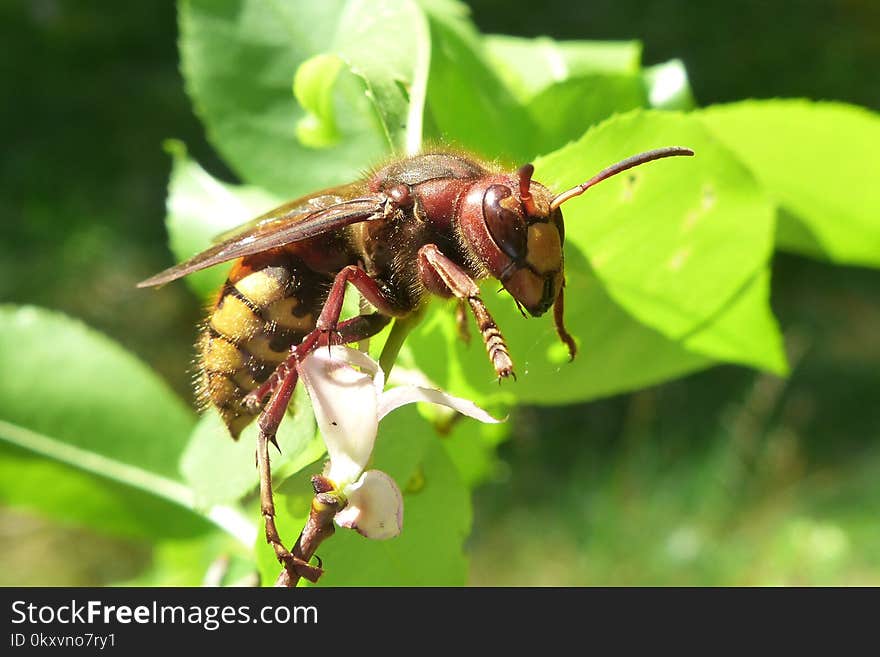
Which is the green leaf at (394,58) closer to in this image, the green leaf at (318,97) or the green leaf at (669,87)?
the green leaf at (318,97)

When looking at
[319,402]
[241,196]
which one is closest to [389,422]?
[319,402]

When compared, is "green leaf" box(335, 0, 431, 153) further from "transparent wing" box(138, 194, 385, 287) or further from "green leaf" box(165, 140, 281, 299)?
"green leaf" box(165, 140, 281, 299)

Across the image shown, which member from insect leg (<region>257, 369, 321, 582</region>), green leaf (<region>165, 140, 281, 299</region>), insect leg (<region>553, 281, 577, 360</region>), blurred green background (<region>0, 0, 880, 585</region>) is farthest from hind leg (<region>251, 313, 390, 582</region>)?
blurred green background (<region>0, 0, 880, 585</region>)

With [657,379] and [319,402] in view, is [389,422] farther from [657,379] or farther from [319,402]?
[657,379]

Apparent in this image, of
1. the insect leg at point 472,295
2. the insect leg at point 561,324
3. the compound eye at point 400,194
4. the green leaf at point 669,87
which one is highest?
the green leaf at point 669,87

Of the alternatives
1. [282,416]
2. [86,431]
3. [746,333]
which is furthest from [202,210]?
→ [746,333]

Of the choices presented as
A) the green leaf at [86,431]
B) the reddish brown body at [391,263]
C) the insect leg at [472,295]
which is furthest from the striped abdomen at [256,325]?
the green leaf at [86,431]
